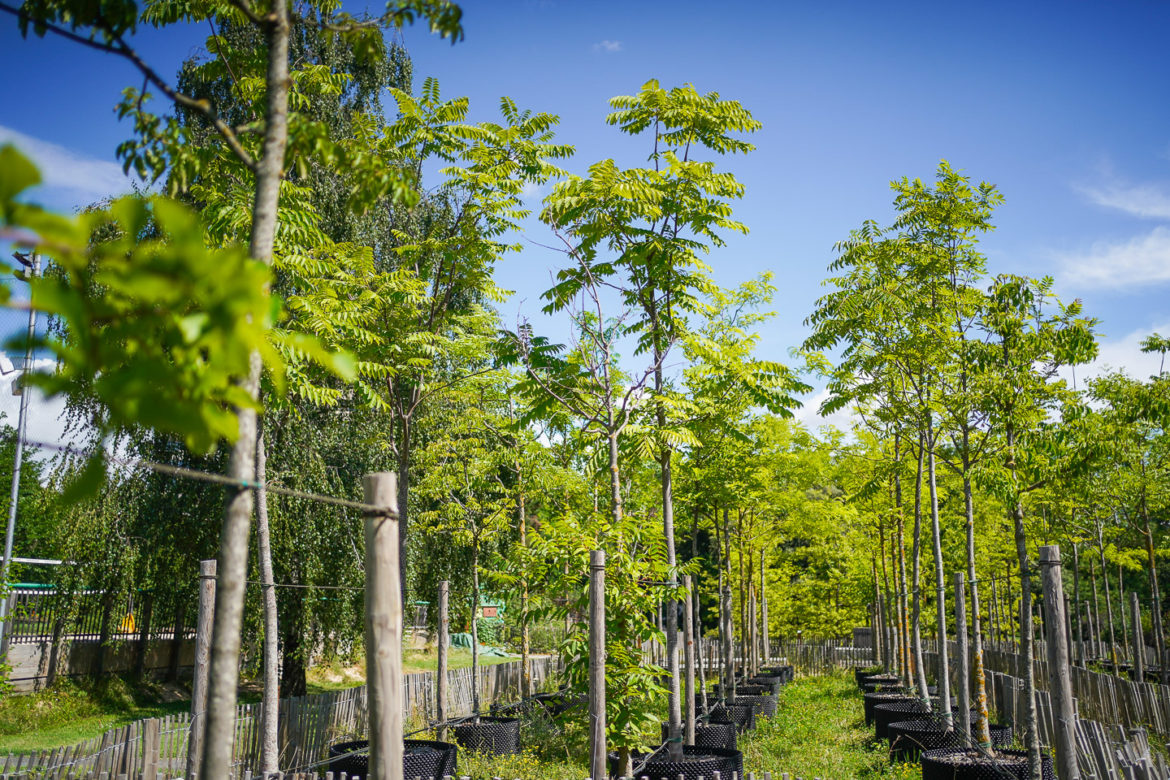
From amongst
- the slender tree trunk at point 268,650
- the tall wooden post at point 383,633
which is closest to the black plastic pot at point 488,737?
the slender tree trunk at point 268,650

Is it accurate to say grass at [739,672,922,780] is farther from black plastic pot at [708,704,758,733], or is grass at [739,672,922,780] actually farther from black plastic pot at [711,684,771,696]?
black plastic pot at [711,684,771,696]

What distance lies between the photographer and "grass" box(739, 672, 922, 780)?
29.9 ft

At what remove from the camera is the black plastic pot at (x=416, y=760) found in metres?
7.16

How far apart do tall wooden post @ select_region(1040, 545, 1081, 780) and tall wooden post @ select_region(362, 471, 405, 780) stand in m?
4.87

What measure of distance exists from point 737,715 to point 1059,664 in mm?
6826

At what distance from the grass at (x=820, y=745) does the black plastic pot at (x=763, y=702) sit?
203mm

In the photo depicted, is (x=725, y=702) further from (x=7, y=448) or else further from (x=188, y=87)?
(x=7, y=448)

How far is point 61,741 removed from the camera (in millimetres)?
12227

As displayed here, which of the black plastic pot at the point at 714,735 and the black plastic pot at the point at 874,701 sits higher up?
the black plastic pot at the point at 714,735

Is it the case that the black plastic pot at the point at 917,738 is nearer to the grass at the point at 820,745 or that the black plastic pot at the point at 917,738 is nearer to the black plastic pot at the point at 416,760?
the grass at the point at 820,745

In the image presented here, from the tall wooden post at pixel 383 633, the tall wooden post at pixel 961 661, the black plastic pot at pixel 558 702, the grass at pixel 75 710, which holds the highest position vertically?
the tall wooden post at pixel 383 633

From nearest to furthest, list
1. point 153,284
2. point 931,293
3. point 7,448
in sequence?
point 153,284 → point 931,293 → point 7,448

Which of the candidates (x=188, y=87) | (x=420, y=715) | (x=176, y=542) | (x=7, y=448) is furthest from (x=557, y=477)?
(x=7, y=448)

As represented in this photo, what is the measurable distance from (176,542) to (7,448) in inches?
1303
